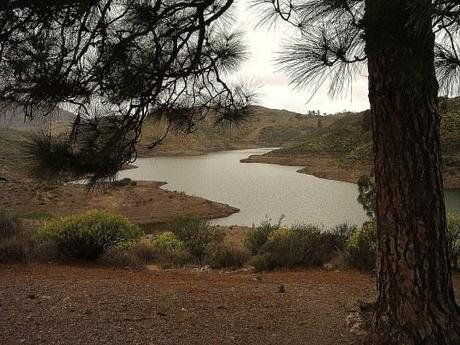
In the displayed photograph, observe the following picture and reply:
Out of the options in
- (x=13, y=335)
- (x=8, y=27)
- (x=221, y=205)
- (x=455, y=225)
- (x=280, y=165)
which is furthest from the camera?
(x=280, y=165)

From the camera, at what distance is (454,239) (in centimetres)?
693

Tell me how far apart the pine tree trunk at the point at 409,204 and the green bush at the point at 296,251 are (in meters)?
4.21

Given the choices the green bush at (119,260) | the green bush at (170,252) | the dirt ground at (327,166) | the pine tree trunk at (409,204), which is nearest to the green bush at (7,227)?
the green bush at (119,260)

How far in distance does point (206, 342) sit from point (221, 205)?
66.9 ft

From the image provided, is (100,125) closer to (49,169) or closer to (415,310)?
(49,169)

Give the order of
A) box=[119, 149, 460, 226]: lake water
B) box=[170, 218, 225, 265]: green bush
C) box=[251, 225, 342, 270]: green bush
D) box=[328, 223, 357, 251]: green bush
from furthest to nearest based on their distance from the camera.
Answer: box=[119, 149, 460, 226]: lake water → box=[170, 218, 225, 265]: green bush → box=[328, 223, 357, 251]: green bush → box=[251, 225, 342, 270]: green bush

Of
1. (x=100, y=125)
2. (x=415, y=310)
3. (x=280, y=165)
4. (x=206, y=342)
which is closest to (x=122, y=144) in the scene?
(x=100, y=125)

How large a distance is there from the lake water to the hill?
2693 mm

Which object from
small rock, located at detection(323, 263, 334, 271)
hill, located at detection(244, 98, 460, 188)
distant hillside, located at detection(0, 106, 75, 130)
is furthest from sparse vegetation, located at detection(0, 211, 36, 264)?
hill, located at detection(244, 98, 460, 188)

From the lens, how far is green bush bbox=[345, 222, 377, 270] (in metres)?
6.68

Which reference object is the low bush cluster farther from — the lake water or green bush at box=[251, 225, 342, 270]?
the lake water

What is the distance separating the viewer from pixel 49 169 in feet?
11.1

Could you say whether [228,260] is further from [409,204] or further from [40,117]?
[409,204]

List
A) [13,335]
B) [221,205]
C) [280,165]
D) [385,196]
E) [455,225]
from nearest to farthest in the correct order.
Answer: [385,196] < [13,335] < [455,225] < [221,205] < [280,165]
